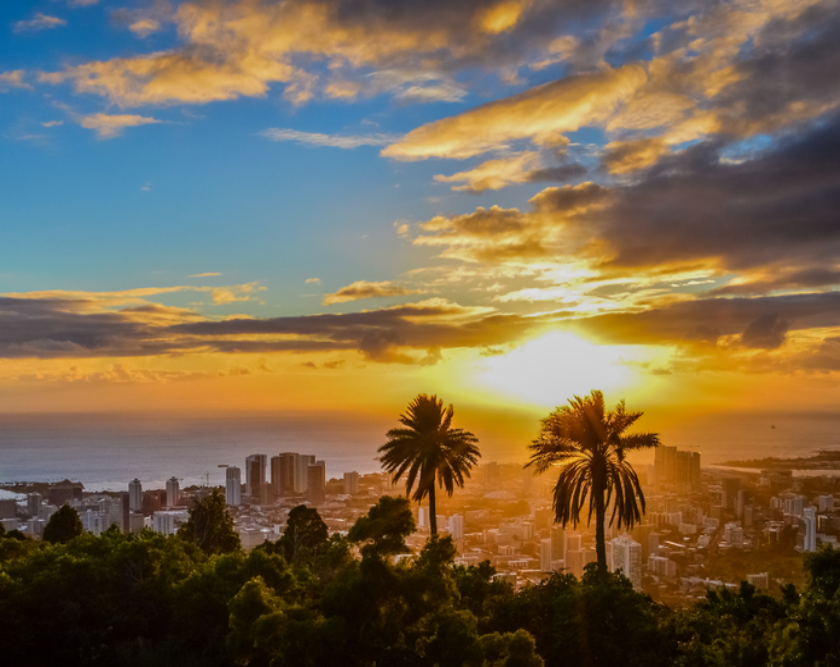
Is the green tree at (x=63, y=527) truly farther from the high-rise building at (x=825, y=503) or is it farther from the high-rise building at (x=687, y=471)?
the high-rise building at (x=687, y=471)

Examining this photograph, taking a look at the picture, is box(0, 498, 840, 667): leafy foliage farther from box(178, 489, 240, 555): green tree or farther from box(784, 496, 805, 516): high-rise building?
box(784, 496, 805, 516): high-rise building

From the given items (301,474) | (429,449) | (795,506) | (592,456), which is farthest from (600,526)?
(301,474)

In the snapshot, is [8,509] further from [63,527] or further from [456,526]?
[456,526]

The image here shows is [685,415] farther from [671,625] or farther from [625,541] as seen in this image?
[671,625]

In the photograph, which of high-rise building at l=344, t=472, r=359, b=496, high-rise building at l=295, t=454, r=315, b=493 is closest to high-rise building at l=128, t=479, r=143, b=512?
high-rise building at l=295, t=454, r=315, b=493

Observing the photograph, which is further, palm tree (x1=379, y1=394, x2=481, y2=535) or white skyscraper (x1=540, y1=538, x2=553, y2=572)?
white skyscraper (x1=540, y1=538, x2=553, y2=572)
